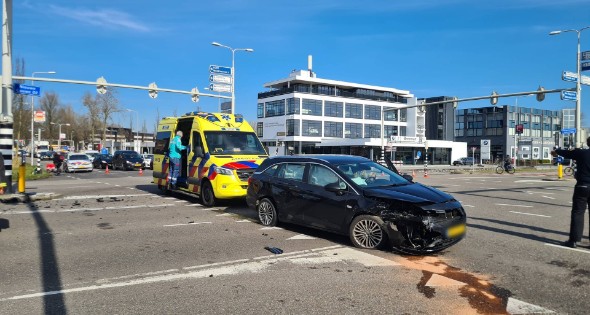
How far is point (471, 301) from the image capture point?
15.5ft

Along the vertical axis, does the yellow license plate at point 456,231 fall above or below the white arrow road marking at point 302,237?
above

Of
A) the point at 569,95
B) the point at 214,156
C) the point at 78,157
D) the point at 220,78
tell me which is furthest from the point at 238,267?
the point at 78,157

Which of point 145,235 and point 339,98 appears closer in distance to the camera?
point 145,235

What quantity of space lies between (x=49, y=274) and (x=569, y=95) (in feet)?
89.2

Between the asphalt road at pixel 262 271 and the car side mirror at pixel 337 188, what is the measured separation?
0.90m

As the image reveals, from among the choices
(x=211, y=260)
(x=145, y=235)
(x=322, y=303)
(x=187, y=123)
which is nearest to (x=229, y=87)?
(x=187, y=123)

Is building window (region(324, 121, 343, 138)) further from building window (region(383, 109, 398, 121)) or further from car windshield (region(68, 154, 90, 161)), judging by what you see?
car windshield (region(68, 154, 90, 161))

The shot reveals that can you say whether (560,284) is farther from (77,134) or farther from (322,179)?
(77,134)

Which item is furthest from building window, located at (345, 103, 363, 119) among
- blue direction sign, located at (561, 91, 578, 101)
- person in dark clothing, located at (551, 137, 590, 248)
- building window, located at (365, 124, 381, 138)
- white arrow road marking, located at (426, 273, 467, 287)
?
white arrow road marking, located at (426, 273, 467, 287)

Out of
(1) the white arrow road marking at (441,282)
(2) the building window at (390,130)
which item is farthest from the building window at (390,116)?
(1) the white arrow road marking at (441,282)

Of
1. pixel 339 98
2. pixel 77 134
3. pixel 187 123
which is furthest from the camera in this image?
pixel 339 98

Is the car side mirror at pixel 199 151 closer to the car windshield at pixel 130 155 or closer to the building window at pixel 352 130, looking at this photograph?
the car windshield at pixel 130 155

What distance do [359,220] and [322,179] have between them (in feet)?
3.95

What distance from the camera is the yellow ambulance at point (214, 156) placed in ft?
37.4
